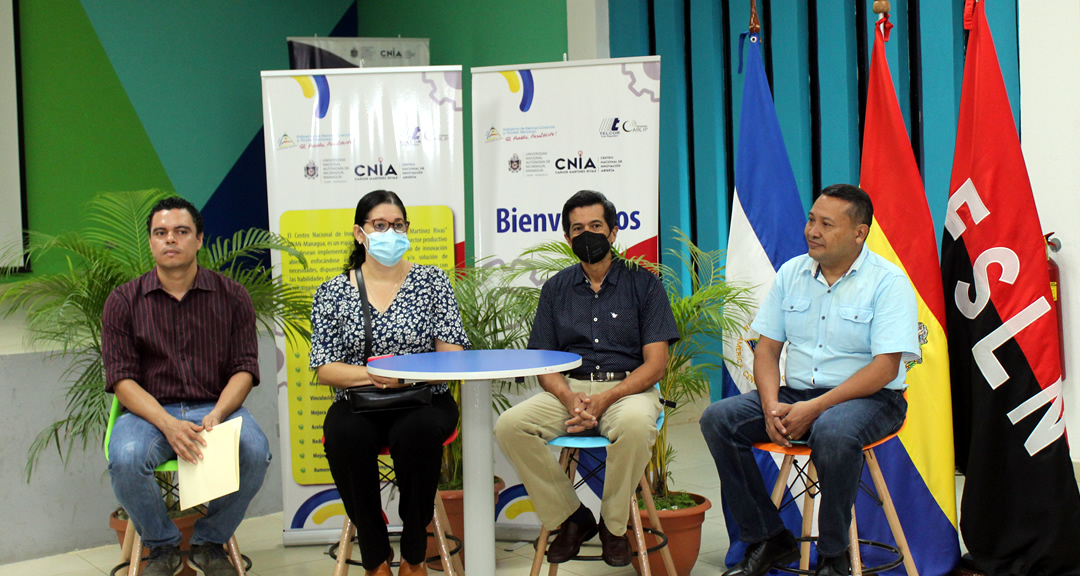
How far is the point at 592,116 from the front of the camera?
11.6ft

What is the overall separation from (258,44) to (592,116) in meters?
4.20

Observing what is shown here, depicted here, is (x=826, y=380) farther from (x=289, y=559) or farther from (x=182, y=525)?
(x=182, y=525)

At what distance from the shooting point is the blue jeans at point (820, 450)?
7.72 feet

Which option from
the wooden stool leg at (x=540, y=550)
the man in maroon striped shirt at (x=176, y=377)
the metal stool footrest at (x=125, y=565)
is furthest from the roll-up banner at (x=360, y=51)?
the wooden stool leg at (x=540, y=550)

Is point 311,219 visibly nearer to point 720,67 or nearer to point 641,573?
point 641,573

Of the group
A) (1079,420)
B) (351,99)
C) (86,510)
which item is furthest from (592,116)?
(86,510)

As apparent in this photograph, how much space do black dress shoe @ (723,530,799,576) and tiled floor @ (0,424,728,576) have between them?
0.49 metres

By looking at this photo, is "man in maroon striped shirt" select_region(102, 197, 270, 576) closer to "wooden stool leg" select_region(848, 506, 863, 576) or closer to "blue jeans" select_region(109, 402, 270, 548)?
"blue jeans" select_region(109, 402, 270, 548)

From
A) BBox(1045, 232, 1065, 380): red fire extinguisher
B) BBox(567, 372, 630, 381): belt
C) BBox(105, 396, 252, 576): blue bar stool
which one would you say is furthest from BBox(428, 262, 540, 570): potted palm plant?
BBox(1045, 232, 1065, 380): red fire extinguisher

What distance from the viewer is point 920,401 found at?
281 cm

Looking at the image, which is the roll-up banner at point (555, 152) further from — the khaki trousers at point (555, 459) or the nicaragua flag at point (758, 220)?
the khaki trousers at point (555, 459)

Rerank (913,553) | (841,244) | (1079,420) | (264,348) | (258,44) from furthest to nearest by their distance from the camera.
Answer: (258,44)
(264,348)
(1079,420)
(913,553)
(841,244)

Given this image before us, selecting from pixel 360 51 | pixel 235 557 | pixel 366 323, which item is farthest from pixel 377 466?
pixel 360 51

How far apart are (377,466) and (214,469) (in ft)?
1.52
